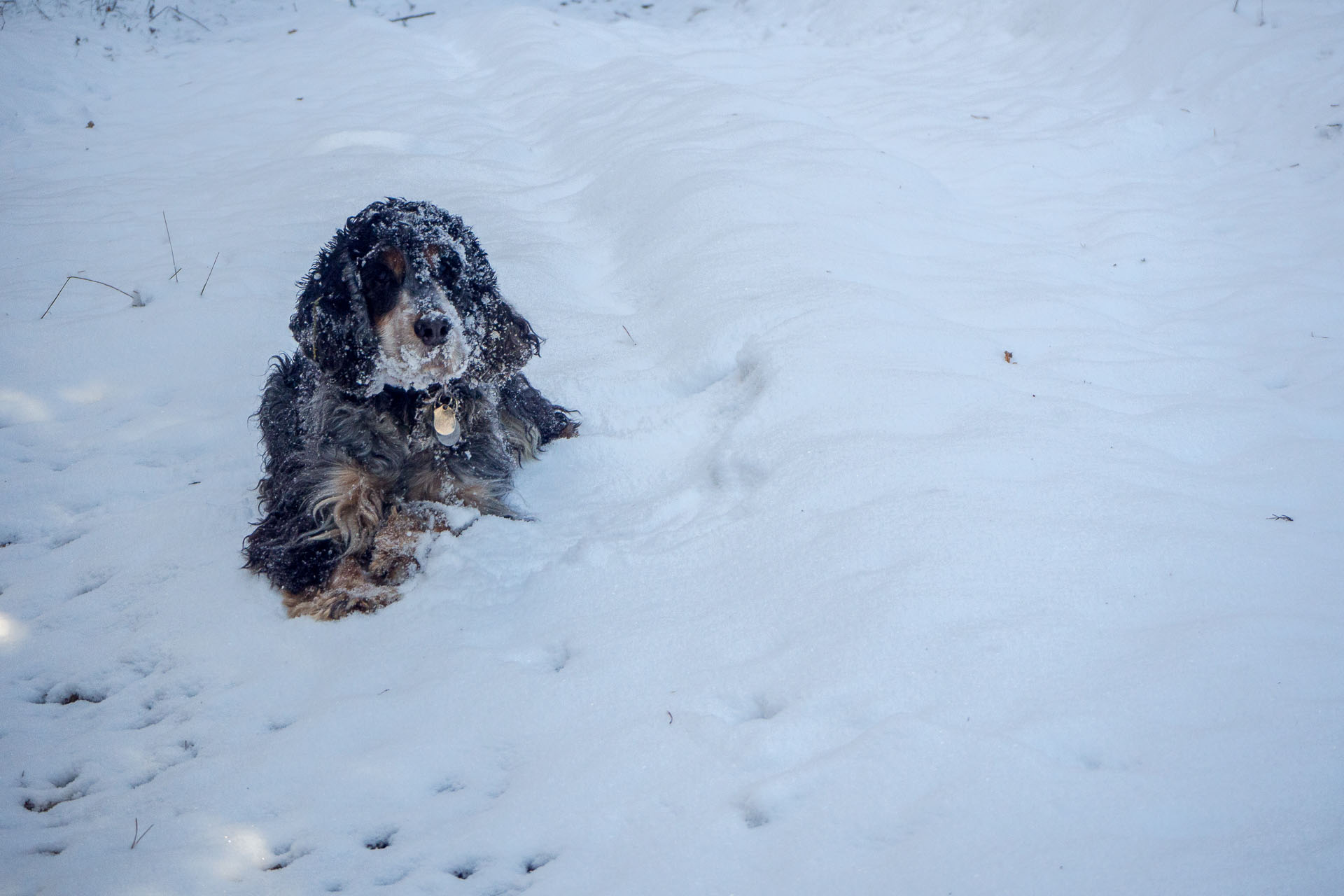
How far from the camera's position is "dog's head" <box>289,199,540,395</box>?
8.84 ft

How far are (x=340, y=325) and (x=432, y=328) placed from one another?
38 cm

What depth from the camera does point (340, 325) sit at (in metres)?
2.76

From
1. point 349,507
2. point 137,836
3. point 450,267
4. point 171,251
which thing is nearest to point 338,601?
point 349,507

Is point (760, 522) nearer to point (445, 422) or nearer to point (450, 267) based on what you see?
point (445, 422)

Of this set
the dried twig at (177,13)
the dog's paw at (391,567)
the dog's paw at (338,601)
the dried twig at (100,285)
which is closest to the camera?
the dog's paw at (338,601)

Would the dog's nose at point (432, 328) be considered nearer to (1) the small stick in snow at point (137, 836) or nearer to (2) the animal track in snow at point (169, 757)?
(2) the animal track in snow at point (169, 757)

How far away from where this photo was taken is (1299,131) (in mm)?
5332

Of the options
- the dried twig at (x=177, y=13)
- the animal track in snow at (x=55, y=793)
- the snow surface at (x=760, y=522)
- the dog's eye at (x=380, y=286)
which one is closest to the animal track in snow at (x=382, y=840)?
the snow surface at (x=760, y=522)

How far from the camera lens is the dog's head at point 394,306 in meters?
2.70

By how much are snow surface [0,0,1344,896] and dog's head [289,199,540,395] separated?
0.68 m

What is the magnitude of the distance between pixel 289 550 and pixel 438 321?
3.38ft

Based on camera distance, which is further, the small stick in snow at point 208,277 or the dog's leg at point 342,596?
the small stick in snow at point 208,277

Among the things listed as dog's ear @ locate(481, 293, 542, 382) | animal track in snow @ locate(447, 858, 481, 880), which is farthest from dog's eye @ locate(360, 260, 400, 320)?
animal track in snow @ locate(447, 858, 481, 880)

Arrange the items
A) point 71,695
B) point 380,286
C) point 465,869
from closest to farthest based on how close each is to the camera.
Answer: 1. point 465,869
2. point 71,695
3. point 380,286
